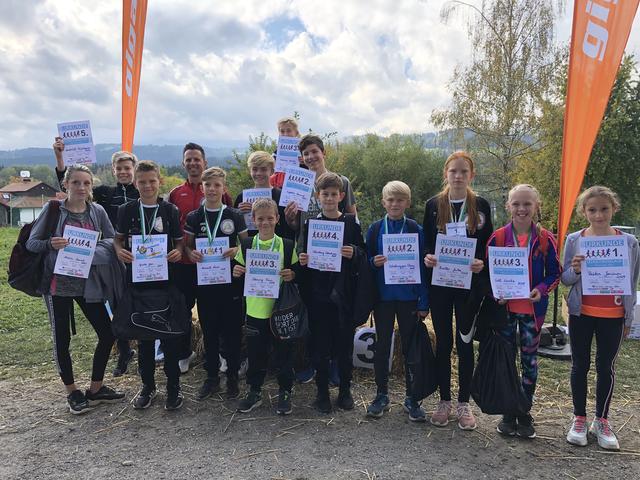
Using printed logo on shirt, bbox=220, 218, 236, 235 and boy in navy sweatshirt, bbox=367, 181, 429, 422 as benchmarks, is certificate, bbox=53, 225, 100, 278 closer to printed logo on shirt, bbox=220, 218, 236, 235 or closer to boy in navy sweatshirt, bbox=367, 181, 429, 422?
printed logo on shirt, bbox=220, 218, 236, 235

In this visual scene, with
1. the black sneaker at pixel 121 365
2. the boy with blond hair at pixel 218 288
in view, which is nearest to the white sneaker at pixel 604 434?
the boy with blond hair at pixel 218 288

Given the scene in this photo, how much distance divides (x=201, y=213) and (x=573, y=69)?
176 inches

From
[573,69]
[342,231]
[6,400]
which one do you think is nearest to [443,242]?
[342,231]

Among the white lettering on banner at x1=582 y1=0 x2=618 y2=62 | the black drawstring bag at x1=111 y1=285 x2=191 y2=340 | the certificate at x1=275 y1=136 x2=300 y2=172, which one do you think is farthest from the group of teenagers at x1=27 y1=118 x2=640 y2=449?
the white lettering on banner at x1=582 y1=0 x2=618 y2=62

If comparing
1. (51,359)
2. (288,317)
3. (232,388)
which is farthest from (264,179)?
(51,359)

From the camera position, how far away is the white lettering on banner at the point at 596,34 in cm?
492

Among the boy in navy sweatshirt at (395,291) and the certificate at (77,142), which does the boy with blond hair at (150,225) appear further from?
the boy in navy sweatshirt at (395,291)

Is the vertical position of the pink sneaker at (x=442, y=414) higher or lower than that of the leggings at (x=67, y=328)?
lower

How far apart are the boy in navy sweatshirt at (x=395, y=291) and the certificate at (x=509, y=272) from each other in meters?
0.62

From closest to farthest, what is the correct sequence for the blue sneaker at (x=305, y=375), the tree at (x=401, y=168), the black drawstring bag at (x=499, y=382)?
the black drawstring bag at (x=499, y=382) < the blue sneaker at (x=305, y=375) < the tree at (x=401, y=168)

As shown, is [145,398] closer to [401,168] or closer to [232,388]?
[232,388]

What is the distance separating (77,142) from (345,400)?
160 inches

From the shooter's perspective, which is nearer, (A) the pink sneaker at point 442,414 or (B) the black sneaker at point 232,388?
(A) the pink sneaker at point 442,414

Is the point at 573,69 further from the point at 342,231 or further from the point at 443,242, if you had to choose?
the point at 342,231
